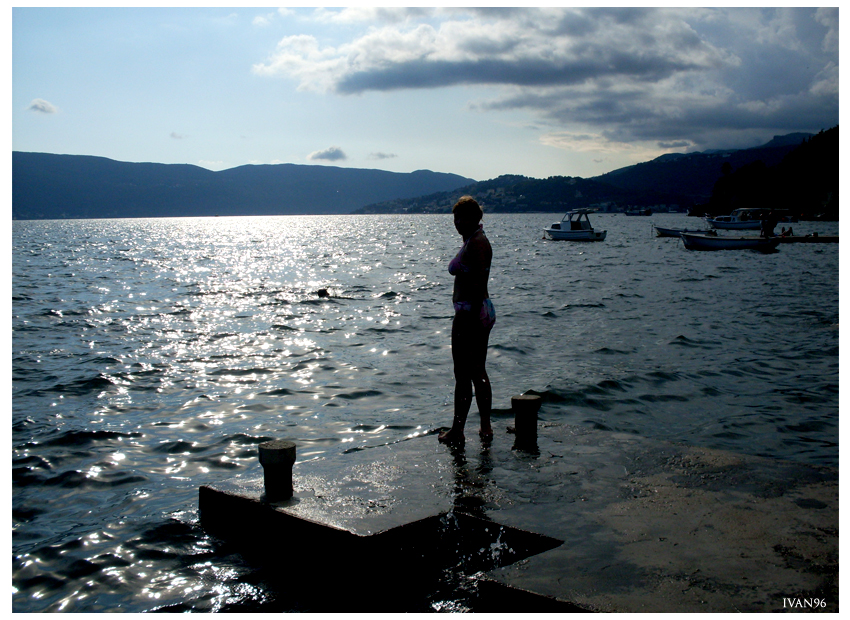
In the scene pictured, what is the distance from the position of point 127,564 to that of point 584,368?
9219 millimetres

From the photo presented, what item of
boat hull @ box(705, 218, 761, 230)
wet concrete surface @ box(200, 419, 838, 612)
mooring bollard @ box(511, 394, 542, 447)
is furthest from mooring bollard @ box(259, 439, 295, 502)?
boat hull @ box(705, 218, 761, 230)

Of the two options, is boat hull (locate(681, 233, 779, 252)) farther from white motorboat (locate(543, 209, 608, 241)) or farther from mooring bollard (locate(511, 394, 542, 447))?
mooring bollard (locate(511, 394, 542, 447))

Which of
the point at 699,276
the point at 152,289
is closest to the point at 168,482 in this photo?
the point at 152,289

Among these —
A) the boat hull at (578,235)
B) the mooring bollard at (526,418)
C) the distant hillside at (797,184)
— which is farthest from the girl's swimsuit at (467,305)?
the distant hillside at (797,184)

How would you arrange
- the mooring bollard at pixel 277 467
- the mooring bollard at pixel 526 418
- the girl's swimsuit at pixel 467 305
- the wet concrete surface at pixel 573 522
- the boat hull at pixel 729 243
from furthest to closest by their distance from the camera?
the boat hull at pixel 729 243
the mooring bollard at pixel 526 418
the girl's swimsuit at pixel 467 305
the mooring bollard at pixel 277 467
the wet concrete surface at pixel 573 522

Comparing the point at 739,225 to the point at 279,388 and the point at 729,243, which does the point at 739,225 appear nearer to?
the point at 729,243

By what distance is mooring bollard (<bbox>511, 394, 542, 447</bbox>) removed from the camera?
623 cm

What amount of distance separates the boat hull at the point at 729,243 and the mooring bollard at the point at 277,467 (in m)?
46.6

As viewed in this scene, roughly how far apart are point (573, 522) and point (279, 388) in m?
7.50

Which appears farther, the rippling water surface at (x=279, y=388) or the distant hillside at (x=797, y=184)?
the distant hillside at (x=797, y=184)

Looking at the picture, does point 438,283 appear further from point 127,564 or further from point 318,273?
point 127,564

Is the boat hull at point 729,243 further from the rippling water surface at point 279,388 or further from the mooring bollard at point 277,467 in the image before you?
the mooring bollard at point 277,467

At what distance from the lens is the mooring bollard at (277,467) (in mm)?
4894

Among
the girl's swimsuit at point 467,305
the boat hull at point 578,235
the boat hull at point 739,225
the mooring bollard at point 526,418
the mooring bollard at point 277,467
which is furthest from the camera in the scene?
the boat hull at point 739,225
